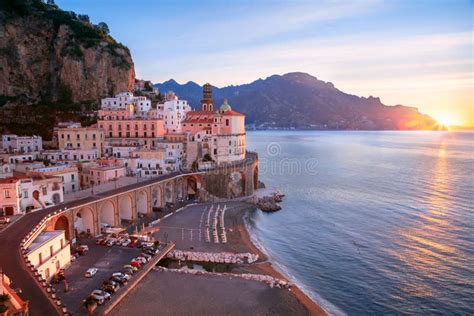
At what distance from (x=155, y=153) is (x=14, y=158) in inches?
840

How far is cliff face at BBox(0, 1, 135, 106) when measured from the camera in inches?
3580

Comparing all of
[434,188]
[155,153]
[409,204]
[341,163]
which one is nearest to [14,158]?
[155,153]

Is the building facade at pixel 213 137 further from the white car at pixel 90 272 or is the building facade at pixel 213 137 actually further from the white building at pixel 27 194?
the white car at pixel 90 272

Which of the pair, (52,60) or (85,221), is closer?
(85,221)

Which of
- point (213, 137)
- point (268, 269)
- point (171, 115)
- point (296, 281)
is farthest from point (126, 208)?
point (171, 115)

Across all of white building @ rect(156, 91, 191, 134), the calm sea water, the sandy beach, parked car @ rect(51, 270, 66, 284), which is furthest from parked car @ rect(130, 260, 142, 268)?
white building @ rect(156, 91, 191, 134)

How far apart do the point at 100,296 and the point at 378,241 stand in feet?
110

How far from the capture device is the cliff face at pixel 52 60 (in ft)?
298

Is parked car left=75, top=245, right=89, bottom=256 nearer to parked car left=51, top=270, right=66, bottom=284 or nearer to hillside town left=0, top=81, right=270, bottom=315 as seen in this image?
hillside town left=0, top=81, right=270, bottom=315

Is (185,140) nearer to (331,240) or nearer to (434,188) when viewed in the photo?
(331,240)

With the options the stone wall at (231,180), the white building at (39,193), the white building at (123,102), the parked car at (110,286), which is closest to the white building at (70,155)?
the stone wall at (231,180)

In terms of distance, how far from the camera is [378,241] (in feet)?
158

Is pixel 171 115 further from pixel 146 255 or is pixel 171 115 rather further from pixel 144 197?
pixel 146 255

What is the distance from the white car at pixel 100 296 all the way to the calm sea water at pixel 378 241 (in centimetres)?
1737
